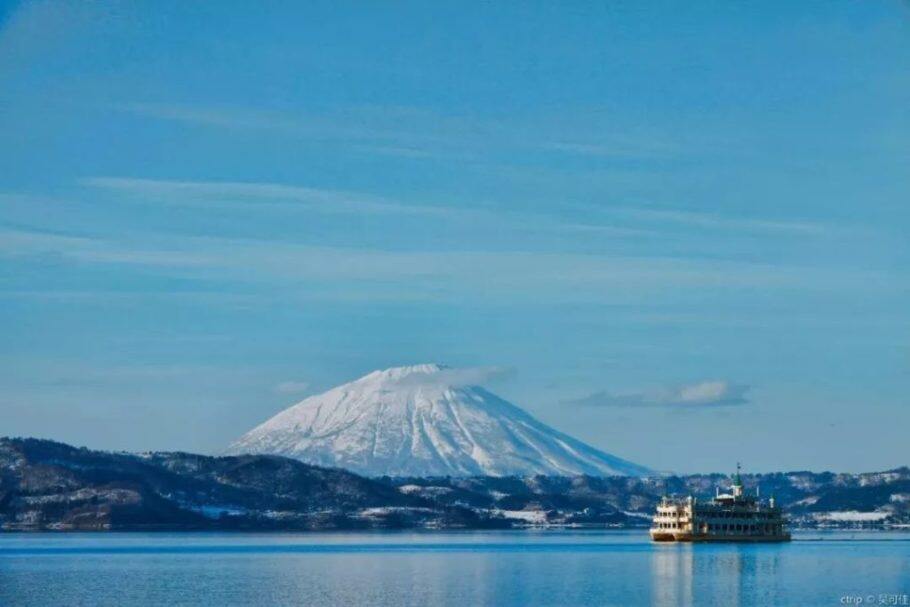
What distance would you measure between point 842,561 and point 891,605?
184ft

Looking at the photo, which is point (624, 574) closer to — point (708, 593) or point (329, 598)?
point (708, 593)

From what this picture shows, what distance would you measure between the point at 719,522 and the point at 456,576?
83666 mm

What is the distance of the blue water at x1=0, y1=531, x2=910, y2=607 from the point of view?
93062mm

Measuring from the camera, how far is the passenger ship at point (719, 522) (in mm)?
189500

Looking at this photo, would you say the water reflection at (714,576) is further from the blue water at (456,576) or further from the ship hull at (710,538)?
the ship hull at (710,538)

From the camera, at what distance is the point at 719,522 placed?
7559 inches

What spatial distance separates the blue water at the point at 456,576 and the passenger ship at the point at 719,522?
13.9 meters

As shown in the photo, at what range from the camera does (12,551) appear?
563 ft

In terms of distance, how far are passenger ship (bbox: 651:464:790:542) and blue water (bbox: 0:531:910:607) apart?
548 inches

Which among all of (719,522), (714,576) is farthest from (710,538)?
(714,576)

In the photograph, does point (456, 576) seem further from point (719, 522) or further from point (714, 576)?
point (719, 522)

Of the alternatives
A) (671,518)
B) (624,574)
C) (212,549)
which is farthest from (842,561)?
(212,549)

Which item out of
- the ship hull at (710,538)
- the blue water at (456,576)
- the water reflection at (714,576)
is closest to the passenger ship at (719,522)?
the ship hull at (710,538)

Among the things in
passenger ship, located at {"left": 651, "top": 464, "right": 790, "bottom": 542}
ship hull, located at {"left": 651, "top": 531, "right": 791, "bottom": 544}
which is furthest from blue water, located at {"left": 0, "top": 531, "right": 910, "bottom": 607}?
passenger ship, located at {"left": 651, "top": 464, "right": 790, "bottom": 542}
